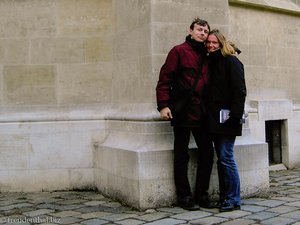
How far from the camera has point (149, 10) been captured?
5.24 meters

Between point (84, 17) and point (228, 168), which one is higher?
point (84, 17)

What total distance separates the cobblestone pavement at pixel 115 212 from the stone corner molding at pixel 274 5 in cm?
299

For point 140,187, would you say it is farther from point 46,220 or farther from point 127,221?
point 46,220

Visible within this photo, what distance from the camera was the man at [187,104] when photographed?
4895 millimetres

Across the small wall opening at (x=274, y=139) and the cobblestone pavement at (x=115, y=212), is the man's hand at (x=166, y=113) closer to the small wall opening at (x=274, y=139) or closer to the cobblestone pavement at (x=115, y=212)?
the cobblestone pavement at (x=115, y=212)

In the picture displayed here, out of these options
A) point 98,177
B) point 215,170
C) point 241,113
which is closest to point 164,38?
point 241,113

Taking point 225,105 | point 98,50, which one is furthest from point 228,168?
point 98,50

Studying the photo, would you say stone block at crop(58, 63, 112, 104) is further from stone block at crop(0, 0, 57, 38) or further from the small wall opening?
the small wall opening

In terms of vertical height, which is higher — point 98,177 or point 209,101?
point 209,101

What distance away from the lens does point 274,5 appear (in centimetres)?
771

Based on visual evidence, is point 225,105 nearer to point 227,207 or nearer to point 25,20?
point 227,207

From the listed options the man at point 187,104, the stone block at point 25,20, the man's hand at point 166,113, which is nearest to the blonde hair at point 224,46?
the man at point 187,104

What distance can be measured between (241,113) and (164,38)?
48.9 inches

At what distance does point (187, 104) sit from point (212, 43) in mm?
691
